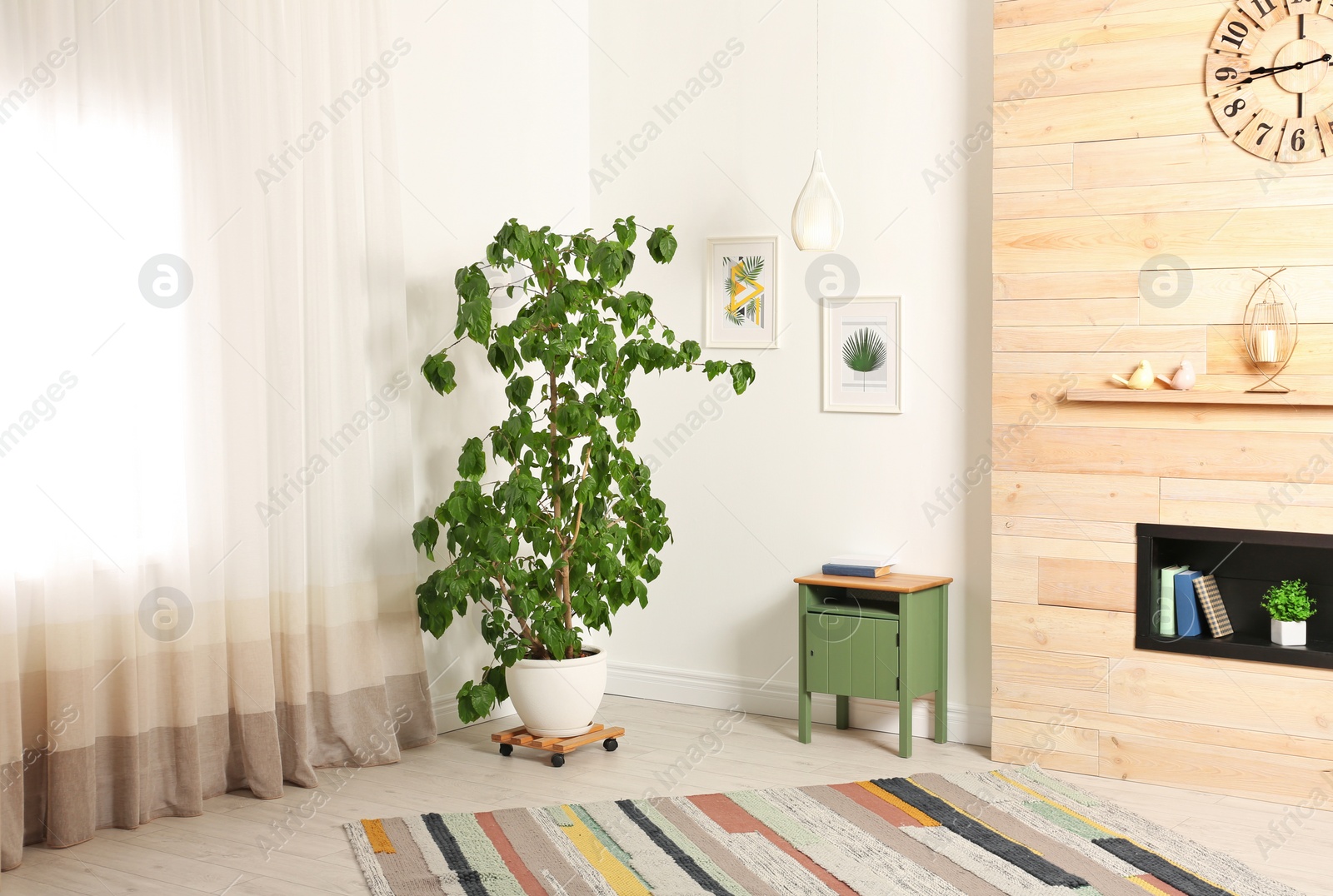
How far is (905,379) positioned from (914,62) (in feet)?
3.76

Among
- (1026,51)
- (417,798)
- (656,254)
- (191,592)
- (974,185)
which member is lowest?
(417,798)

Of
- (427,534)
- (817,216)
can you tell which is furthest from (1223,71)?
(427,534)

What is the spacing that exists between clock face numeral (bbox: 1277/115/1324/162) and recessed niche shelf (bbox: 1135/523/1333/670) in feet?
3.67

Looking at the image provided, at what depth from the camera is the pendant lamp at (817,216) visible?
4.29m

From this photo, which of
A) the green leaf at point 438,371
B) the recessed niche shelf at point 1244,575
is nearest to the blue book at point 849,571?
the recessed niche shelf at point 1244,575

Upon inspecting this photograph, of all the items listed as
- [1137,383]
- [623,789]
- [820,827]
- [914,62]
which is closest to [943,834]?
[820,827]

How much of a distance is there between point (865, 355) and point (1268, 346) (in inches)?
54.9

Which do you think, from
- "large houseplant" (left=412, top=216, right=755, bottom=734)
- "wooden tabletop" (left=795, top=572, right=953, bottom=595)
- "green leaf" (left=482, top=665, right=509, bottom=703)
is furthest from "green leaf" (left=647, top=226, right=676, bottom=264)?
"green leaf" (left=482, top=665, right=509, bottom=703)

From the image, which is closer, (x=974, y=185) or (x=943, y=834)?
(x=943, y=834)

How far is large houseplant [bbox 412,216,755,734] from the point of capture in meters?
3.89

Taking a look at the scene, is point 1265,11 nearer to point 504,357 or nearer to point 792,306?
point 792,306

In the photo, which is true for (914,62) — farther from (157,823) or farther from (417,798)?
(157,823)

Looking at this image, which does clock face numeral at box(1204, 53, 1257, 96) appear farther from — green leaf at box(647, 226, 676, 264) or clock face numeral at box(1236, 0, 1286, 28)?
green leaf at box(647, 226, 676, 264)

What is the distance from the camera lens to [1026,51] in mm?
3906
